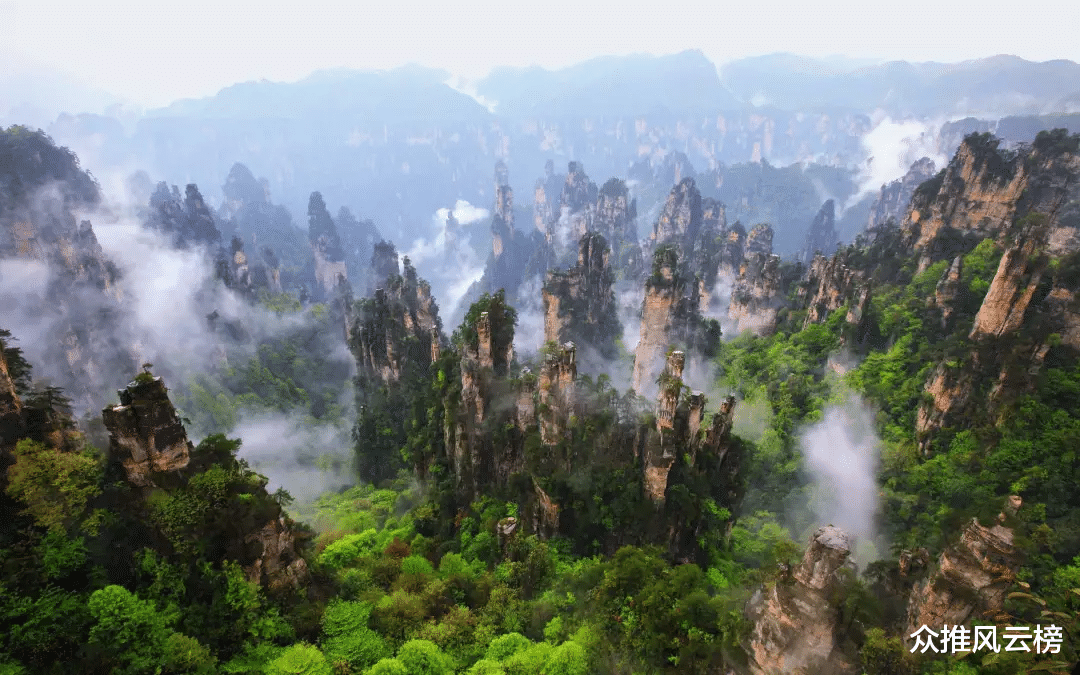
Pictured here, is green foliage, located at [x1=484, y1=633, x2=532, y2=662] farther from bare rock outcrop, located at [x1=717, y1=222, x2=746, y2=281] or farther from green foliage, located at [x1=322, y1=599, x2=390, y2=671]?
bare rock outcrop, located at [x1=717, y1=222, x2=746, y2=281]

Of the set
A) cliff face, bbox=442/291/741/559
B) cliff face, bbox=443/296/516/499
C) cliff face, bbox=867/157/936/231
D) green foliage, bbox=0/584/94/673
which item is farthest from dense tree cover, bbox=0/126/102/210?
cliff face, bbox=867/157/936/231

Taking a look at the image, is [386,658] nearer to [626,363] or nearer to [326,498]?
[326,498]

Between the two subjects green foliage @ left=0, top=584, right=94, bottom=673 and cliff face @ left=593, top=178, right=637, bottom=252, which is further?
cliff face @ left=593, top=178, right=637, bottom=252

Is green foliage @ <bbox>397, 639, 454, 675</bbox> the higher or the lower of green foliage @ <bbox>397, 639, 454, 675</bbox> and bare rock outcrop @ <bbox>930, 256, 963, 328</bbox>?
the lower

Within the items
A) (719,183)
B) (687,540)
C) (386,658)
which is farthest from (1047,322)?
(719,183)

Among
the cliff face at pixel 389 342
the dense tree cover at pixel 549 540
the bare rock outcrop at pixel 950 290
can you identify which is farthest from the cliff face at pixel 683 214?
the bare rock outcrop at pixel 950 290

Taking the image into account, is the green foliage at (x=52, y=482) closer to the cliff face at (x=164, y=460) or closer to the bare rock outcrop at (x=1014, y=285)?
the cliff face at (x=164, y=460)
